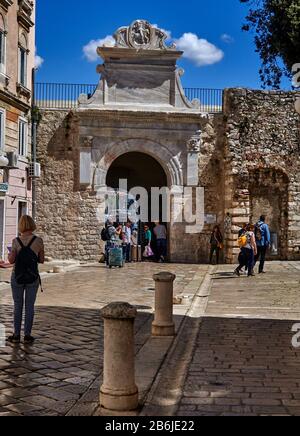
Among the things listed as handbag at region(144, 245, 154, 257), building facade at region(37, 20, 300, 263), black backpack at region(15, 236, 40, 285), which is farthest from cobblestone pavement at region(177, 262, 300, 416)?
building facade at region(37, 20, 300, 263)

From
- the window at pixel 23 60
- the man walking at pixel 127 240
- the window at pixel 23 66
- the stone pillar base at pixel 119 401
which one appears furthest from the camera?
the man walking at pixel 127 240

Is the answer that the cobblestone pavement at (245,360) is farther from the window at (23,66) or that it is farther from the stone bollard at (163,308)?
the window at (23,66)

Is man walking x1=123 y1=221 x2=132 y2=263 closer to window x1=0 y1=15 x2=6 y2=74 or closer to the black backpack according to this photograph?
window x1=0 y1=15 x2=6 y2=74

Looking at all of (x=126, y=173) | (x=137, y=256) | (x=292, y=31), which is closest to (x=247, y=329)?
(x=292, y=31)

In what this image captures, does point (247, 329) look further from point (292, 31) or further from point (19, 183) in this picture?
point (19, 183)

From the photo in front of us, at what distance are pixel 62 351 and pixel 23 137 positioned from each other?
15314 millimetres

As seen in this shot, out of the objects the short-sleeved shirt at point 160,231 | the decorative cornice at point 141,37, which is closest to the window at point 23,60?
the decorative cornice at point 141,37

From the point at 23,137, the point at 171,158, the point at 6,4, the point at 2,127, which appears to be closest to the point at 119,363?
the point at 2,127

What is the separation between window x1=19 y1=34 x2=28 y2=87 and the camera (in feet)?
67.4

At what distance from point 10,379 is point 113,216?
1675cm

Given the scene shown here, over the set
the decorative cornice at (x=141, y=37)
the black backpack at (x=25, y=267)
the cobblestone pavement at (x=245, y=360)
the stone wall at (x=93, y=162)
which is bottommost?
the cobblestone pavement at (x=245, y=360)

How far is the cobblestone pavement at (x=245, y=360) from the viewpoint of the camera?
15.5ft

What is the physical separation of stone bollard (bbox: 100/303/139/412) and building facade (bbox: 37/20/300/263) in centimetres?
1702

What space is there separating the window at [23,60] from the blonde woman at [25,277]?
14633 mm
